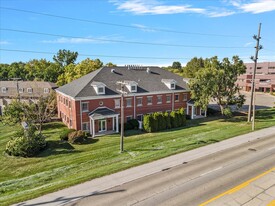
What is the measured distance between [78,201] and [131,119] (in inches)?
851

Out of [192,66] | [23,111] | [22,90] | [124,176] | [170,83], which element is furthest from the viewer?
[192,66]

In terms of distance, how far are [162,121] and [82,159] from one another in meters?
15.1

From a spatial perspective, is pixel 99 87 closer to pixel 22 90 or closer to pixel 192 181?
pixel 192 181

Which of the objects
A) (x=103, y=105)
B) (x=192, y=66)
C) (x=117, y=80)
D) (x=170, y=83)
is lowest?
(x=103, y=105)

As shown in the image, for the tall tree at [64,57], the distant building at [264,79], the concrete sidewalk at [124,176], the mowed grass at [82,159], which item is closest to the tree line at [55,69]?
the tall tree at [64,57]

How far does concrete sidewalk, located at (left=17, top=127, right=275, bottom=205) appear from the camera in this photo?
44.3ft

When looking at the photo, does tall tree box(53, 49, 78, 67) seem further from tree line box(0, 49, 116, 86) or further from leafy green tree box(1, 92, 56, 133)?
leafy green tree box(1, 92, 56, 133)

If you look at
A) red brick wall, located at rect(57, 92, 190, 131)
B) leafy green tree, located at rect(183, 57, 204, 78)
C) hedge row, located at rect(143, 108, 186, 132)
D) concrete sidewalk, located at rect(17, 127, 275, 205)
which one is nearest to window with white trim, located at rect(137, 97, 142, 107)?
red brick wall, located at rect(57, 92, 190, 131)

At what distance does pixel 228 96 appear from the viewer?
36.1 meters

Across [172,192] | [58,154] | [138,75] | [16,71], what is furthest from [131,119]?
[16,71]

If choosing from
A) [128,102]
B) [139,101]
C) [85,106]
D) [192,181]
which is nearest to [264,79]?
[139,101]

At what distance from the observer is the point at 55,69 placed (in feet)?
243

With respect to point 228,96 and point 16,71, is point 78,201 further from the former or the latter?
point 16,71

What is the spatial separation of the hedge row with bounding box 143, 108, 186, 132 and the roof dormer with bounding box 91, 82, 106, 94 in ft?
24.5
